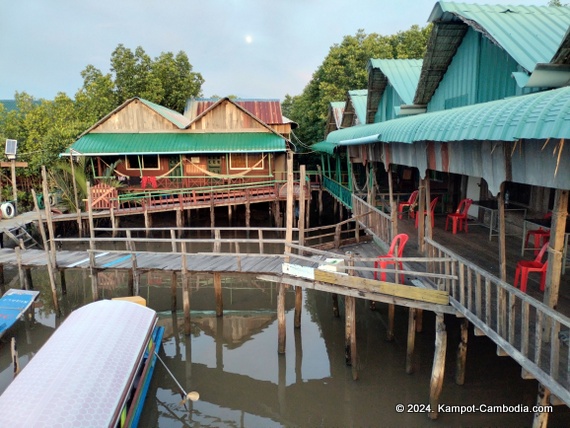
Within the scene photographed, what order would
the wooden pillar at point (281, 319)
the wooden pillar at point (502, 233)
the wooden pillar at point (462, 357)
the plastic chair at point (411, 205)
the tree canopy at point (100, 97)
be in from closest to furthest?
the wooden pillar at point (502, 233)
the wooden pillar at point (462, 357)
the wooden pillar at point (281, 319)
the plastic chair at point (411, 205)
the tree canopy at point (100, 97)

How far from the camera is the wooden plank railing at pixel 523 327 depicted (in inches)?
194

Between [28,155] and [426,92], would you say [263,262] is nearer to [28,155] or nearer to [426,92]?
[426,92]

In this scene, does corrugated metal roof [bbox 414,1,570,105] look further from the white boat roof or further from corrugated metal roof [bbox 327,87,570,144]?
the white boat roof

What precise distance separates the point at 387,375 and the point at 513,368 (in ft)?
9.36

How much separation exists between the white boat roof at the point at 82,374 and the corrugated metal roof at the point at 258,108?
24.3 m

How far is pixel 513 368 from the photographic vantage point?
9117mm

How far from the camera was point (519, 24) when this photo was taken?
9.64 meters

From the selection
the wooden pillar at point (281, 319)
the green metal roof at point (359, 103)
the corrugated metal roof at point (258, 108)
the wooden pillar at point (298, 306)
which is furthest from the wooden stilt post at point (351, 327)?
the corrugated metal roof at point (258, 108)

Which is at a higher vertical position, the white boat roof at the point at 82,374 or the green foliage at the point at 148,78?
the green foliage at the point at 148,78

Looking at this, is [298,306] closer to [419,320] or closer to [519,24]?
[419,320]

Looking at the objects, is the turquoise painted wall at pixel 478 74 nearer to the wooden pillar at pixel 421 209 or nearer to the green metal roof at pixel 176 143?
the wooden pillar at pixel 421 209

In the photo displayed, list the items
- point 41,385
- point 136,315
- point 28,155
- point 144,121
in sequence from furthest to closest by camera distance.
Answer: point 28,155 < point 144,121 < point 136,315 < point 41,385

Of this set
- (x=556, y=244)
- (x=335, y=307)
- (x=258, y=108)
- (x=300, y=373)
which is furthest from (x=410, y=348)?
(x=258, y=108)

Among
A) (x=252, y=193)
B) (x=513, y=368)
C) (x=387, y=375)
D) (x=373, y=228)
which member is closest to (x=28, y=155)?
(x=252, y=193)
